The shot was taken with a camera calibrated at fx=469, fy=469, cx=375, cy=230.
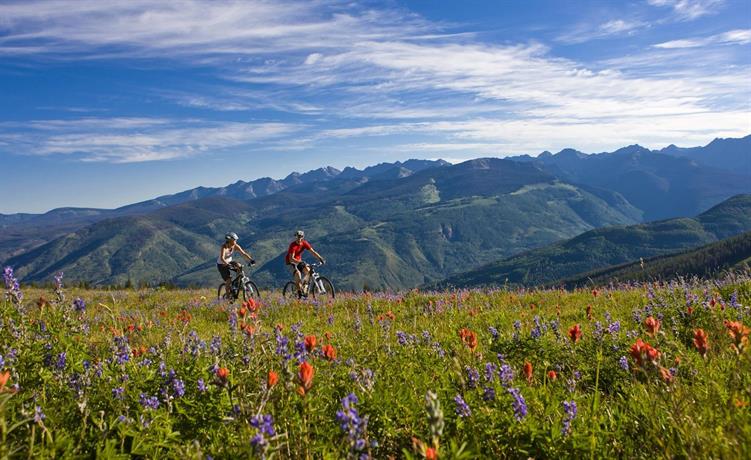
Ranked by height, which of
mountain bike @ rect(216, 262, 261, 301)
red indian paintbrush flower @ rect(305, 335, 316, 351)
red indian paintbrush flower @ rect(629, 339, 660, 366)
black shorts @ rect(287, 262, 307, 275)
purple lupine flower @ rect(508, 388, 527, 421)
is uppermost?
red indian paintbrush flower @ rect(305, 335, 316, 351)

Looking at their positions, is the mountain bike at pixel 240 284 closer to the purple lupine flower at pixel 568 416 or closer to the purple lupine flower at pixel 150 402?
the purple lupine flower at pixel 150 402

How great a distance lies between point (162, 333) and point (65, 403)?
15.0ft

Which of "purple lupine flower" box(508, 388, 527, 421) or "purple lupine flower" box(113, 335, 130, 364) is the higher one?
"purple lupine flower" box(113, 335, 130, 364)

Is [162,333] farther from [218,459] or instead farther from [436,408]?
[436,408]

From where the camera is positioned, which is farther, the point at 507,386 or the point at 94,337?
the point at 94,337

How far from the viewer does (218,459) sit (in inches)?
110

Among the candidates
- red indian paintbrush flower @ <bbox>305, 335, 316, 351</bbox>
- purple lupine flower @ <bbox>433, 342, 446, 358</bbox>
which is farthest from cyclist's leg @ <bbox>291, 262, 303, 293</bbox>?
red indian paintbrush flower @ <bbox>305, 335, 316, 351</bbox>

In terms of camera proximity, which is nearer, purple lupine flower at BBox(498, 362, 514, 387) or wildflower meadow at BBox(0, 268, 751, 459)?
wildflower meadow at BBox(0, 268, 751, 459)

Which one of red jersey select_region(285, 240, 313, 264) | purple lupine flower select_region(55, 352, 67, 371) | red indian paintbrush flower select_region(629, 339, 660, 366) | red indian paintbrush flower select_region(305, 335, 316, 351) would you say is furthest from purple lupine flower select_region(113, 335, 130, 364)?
red jersey select_region(285, 240, 313, 264)

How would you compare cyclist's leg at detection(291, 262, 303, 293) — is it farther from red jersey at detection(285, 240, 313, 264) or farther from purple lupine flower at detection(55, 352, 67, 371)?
purple lupine flower at detection(55, 352, 67, 371)

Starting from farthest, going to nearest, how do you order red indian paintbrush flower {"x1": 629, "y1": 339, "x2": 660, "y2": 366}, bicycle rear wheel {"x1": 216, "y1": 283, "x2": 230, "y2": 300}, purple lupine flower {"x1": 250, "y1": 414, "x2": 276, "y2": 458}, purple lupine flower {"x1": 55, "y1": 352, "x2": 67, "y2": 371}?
bicycle rear wheel {"x1": 216, "y1": 283, "x2": 230, "y2": 300}
purple lupine flower {"x1": 55, "y1": 352, "x2": 67, "y2": 371}
red indian paintbrush flower {"x1": 629, "y1": 339, "x2": 660, "y2": 366}
purple lupine flower {"x1": 250, "y1": 414, "x2": 276, "y2": 458}

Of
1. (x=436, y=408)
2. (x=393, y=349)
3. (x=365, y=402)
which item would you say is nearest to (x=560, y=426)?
(x=365, y=402)

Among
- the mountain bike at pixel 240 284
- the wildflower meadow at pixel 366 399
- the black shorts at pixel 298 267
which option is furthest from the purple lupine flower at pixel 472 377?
the mountain bike at pixel 240 284

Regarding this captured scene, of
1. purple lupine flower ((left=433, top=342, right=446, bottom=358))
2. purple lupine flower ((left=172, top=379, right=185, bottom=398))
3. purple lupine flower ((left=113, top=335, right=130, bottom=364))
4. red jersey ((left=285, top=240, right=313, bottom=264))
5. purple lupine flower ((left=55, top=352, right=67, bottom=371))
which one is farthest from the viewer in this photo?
red jersey ((left=285, top=240, right=313, bottom=264))
